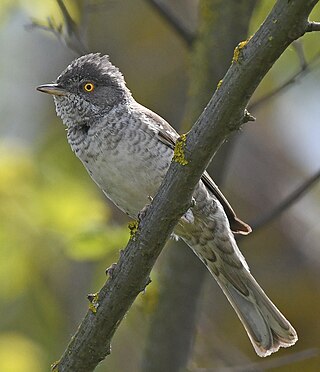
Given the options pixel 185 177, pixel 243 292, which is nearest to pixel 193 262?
pixel 243 292

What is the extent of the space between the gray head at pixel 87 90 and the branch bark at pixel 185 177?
158 centimetres

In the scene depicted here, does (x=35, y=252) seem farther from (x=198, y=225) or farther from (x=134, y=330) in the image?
(x=198, y=225)

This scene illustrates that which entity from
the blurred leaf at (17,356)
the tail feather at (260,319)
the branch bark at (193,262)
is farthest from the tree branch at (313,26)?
the blurred leaf at (17,356)

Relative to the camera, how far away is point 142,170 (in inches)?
214

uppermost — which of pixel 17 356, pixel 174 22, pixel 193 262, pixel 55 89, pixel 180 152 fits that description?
pixel 180 152

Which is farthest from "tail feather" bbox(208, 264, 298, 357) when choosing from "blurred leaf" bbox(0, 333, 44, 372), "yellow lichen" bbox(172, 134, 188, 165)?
"yellow lichen" bbox(172, 134, 188, 165)

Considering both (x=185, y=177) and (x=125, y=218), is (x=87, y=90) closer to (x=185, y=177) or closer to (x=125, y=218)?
(x=185, y=177)

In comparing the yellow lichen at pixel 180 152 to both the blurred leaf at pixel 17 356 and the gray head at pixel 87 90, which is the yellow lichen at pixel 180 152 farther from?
the blurred leaf at pixel 17 356

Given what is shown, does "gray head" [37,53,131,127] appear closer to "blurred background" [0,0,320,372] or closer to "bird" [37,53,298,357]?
"bird" [37,53,298,357]

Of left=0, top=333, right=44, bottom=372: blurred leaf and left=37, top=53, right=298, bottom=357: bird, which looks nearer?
left=37, top=53, right=298, bottom=357: bird

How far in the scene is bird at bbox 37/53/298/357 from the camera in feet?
18.0

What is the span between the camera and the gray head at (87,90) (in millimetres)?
5855

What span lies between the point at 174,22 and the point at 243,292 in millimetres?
1947

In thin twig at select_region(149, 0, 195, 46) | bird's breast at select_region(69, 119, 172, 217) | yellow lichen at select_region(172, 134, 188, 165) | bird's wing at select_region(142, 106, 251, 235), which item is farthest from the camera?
thin twig at select_region(149, 0, 195, 46)
